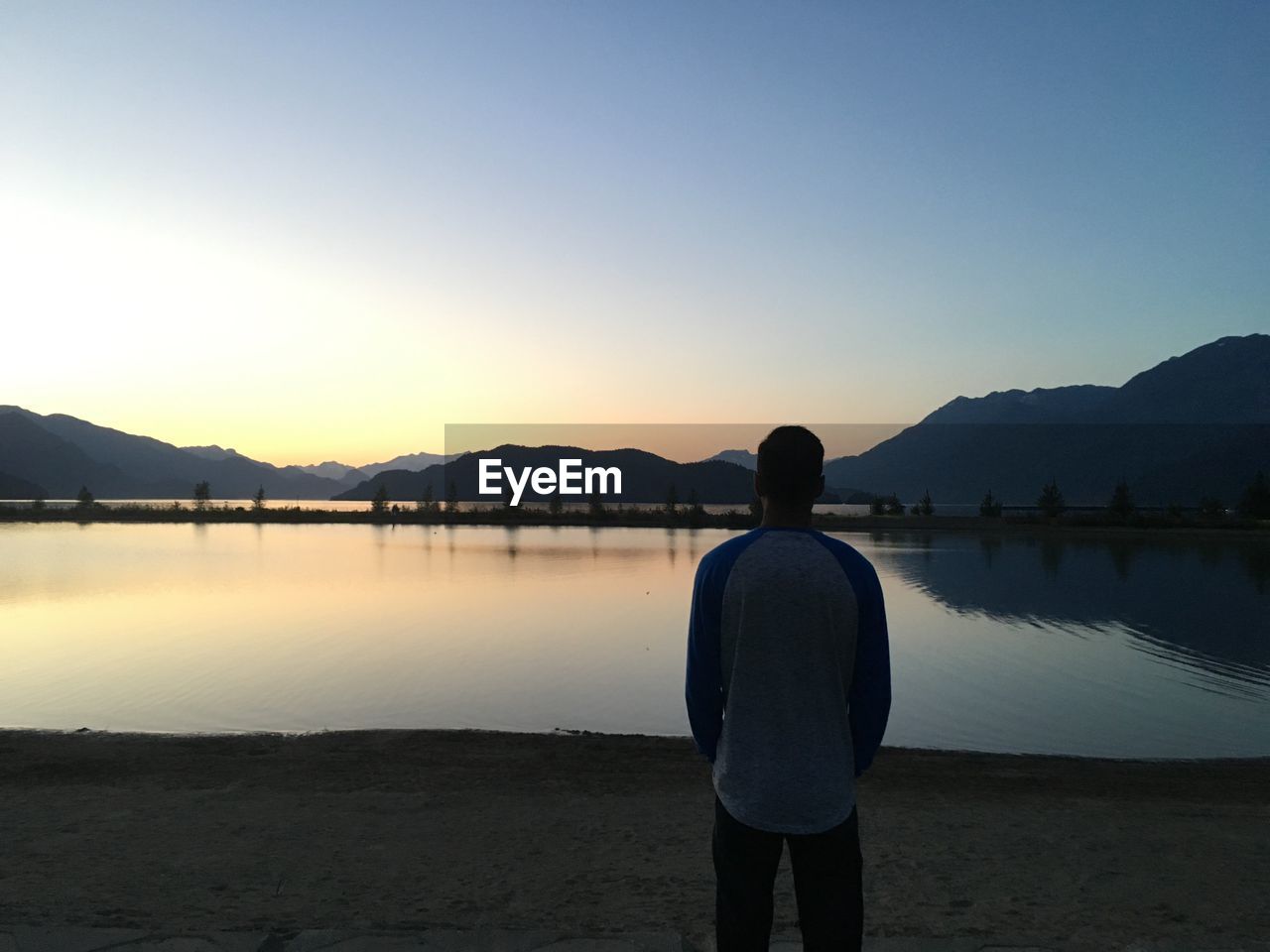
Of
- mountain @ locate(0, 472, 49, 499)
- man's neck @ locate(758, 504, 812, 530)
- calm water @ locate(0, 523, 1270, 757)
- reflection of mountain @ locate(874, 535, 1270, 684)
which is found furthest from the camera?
mountain @ locate(0, 472, 49, 499)

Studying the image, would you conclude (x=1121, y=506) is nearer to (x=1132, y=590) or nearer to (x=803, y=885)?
(x=1132, y=590)

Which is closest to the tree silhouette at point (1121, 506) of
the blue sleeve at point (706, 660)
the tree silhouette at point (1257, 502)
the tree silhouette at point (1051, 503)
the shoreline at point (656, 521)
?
the shoreline at point (656, 521)

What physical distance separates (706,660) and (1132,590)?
33328 millimetres

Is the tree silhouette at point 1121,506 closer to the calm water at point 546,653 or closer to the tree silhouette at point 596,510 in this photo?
the tree silhouette at point 596,510

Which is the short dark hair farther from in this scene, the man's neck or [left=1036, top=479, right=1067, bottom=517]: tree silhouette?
[left=1036, top=479, right=1067, bottom=517]: tree silhouette

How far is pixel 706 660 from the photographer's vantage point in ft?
7.62

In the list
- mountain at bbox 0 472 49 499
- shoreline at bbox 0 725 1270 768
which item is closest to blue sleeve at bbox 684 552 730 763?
shoreline at bbox 0 725 1270 768

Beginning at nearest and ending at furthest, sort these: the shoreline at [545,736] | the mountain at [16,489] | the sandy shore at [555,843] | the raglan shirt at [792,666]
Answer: the raglan shirt at [792,666], the sandy shore at [555,843], the shoreline at [545,736], the mountain at [16,489]

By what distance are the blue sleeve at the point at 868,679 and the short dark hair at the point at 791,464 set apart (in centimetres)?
30

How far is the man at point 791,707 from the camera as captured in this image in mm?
2203

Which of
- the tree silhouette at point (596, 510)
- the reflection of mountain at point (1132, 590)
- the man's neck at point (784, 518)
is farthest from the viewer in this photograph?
the tree silhouette at point (596, 510)

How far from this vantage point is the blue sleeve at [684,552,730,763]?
226 cm

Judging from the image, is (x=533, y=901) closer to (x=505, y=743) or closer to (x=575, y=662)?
(x=505, y=743)

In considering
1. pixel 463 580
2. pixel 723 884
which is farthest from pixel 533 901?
pixel 463 580
